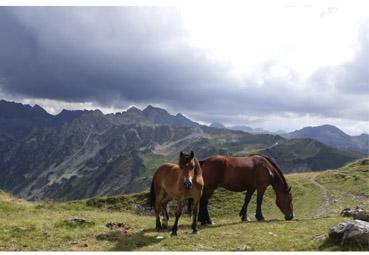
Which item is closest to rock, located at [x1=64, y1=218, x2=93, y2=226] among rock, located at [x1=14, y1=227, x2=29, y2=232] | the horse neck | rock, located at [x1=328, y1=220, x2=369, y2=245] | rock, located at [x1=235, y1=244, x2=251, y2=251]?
rock, located at [x1=14, y1=227, x2=29, y2=232]

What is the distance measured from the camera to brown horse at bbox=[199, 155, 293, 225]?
25.6 metres

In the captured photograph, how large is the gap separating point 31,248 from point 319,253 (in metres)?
12.2

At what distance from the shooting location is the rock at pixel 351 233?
1516 centimetres

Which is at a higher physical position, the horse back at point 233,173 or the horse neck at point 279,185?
the horse back at point 233,173

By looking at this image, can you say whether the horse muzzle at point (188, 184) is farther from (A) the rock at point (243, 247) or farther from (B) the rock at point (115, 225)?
(B) the rock at point (115, 225)

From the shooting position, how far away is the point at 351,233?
1540 centimetres

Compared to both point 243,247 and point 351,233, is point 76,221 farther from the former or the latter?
point 351,233

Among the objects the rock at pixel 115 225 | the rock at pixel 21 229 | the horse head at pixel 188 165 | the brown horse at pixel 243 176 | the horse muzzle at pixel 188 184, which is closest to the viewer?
the horse muzzle at pixel 188 184

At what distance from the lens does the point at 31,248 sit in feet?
60.6

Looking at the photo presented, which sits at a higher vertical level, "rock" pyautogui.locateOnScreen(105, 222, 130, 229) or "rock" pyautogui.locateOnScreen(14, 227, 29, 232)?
"rock" pyautogui.locateOnScreen(14, 227, 29, 232)

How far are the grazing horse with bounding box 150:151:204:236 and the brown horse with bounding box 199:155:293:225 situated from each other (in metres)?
3.26

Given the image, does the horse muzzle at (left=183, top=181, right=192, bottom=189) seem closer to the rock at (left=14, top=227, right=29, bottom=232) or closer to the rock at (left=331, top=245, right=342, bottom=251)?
the rock at (left=331, top=245, right=342, bottom=251)

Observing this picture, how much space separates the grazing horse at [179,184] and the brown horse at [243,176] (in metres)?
3.26

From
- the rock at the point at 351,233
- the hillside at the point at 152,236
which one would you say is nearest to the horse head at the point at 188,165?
the hillside at the point at 152,236
